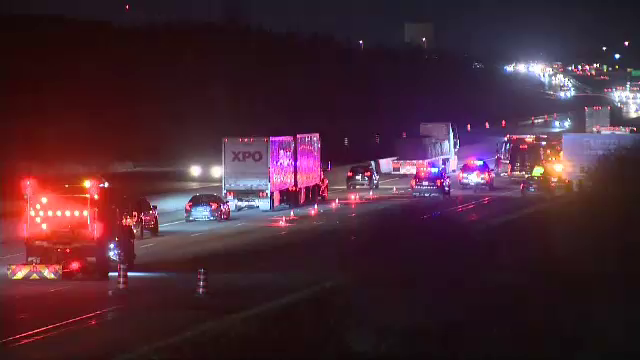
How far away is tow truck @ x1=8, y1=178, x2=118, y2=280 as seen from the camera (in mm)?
22500

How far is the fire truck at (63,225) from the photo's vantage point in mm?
22500

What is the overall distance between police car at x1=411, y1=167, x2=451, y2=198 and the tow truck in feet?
114

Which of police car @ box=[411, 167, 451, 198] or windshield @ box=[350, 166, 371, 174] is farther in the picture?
windshield @ box=[350, 166, 371, 174]

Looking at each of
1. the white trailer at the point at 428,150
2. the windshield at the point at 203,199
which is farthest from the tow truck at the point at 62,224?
the white trailer at the point at 428,150

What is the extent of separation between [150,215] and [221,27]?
11818 cm

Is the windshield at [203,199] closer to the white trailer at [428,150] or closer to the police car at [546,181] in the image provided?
the police car at [546,181]

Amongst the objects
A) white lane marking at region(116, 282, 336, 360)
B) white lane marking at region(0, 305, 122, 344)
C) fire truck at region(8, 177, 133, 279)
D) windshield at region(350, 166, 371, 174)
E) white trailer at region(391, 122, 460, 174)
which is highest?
white trailer at region(391, 122, 460, 174)

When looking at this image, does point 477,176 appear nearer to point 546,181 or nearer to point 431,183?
point 546,181

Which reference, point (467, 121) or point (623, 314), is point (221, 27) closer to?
point (467, 121)

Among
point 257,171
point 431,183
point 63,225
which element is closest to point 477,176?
point 431,183

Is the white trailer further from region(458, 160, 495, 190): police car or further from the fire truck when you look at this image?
the fire truck

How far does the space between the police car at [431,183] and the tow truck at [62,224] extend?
114ft

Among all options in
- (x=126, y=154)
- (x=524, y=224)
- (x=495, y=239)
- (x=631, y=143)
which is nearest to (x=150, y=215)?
(x=495, y=239)

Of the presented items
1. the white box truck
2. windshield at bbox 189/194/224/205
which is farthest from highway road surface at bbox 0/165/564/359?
windshield at bbox 189/194/224/205
